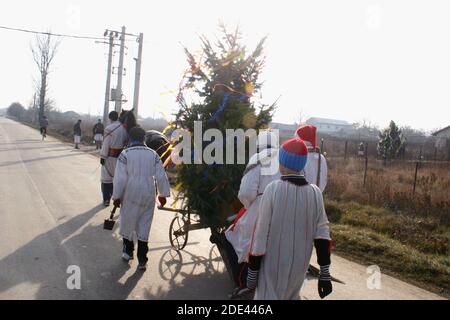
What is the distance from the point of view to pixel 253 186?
5.05 metres

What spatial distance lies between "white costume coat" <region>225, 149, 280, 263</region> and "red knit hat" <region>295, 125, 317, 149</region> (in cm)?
103

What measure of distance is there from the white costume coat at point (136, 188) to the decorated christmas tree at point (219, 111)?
495 mm

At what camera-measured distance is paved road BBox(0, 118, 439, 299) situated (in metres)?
5.73

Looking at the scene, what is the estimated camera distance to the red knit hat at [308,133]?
6.17 m

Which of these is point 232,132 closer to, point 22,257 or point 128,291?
point 128,291

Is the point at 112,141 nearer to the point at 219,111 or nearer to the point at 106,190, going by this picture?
the point at 106,190

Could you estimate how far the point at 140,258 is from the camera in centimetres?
659

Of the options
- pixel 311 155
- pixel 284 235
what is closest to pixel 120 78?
pixel 311 155

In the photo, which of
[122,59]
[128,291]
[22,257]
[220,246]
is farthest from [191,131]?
[122,59]

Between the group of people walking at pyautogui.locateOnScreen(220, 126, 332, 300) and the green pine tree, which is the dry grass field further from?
the green pine tree

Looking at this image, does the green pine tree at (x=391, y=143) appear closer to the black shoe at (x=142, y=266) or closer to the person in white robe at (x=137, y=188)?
the person in white robe at (x=137, y=188)

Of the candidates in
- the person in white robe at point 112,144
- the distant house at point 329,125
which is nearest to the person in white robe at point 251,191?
the person in white robe at point 112,144
